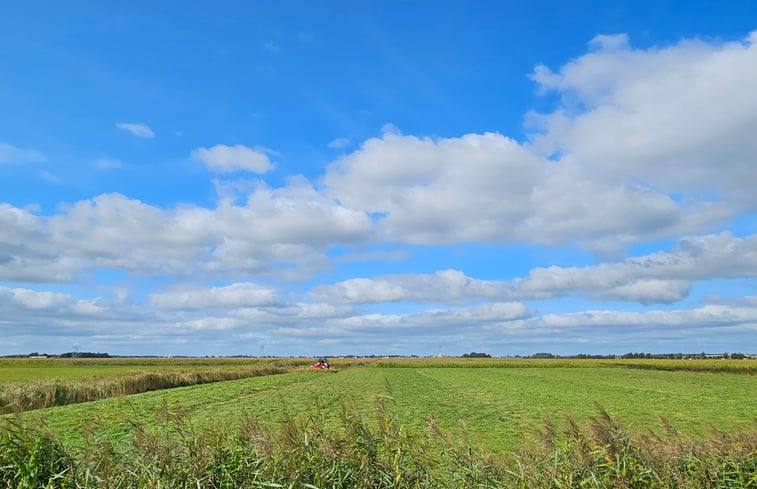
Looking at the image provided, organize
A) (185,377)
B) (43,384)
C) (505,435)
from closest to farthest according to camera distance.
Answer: (505,435) → (43,384) → (185,377)

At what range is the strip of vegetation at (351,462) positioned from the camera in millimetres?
5195

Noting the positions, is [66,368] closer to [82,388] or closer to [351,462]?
[82,388]

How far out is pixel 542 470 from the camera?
17.5 ft

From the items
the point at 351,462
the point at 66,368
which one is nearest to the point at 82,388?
the point at 351,462

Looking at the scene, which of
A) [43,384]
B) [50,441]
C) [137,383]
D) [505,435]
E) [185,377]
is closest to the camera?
[50,441]

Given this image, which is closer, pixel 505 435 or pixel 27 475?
pixel 27 475

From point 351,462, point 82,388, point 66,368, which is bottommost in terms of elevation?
point 66,368

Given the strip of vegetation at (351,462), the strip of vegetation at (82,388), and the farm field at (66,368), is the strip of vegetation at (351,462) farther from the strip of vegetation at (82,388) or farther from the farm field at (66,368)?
the farm field at (66,368)

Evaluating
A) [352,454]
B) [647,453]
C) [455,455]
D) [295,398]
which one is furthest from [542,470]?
[295,398]

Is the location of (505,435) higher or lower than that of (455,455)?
lower

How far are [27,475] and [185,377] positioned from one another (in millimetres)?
48048

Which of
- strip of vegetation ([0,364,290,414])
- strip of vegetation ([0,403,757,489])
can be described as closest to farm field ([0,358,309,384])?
strip of vegetation ([0,364,290,414])

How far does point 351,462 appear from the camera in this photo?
→ 5387 mm

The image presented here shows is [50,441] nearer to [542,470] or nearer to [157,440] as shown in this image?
[157,440]
